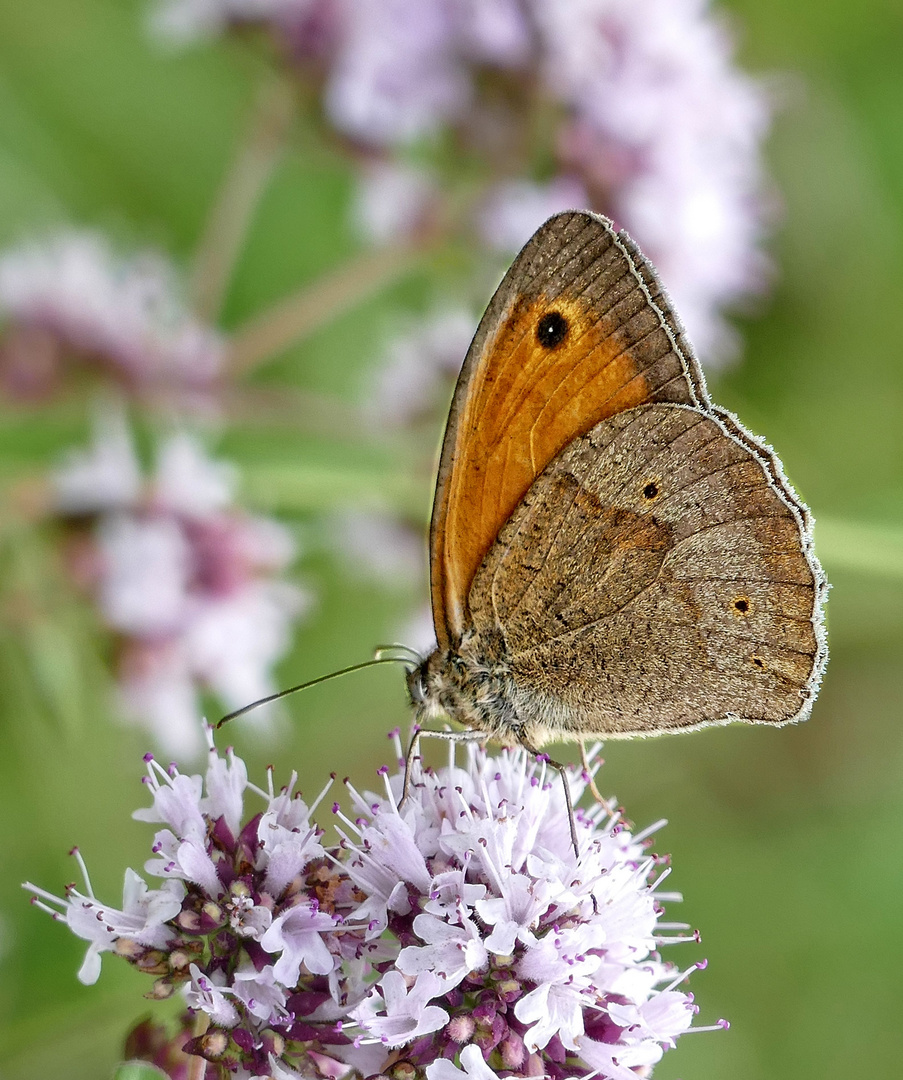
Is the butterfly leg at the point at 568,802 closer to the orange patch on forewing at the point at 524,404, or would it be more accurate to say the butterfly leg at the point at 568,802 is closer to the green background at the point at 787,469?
the orange patch on forewing at the point at 524,404

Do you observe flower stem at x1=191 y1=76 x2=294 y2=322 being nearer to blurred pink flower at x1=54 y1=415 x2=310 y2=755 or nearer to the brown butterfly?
blurred pink flower at x1=54 y1=415 x2=310 y2=755

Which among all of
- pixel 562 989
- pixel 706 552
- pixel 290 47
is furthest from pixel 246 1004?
pixel 290 47

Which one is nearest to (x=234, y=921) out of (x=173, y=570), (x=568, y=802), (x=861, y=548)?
(x=568, y=802)

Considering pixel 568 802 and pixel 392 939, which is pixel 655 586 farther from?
pixel 392 939

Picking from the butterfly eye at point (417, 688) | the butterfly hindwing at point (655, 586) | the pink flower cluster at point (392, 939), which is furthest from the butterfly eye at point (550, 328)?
the pink flower cluster at point (392, 939)

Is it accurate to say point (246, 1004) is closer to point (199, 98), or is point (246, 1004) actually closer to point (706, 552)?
point (706, 552)

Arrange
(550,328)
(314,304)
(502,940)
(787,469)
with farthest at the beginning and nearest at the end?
(787,469), (314,304), (550,328), (502,940)
